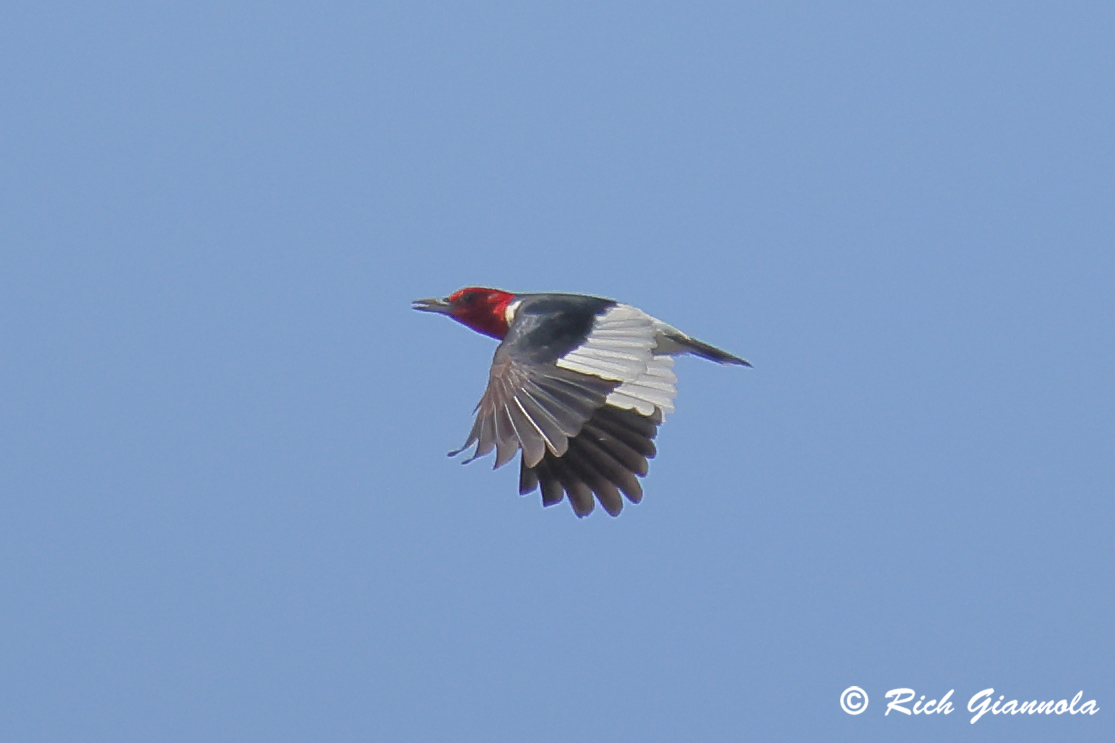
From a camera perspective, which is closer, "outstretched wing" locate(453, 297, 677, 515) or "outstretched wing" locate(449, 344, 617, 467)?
"outstretched wing" locate(449, 344, 617, 467)

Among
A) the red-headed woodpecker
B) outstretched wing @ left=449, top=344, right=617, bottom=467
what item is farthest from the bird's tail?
outstretched wing @ left=449, top=344, right=617, bottom=467

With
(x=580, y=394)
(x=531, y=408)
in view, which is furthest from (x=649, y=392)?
(x=531, y=408)

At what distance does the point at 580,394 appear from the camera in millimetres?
4379

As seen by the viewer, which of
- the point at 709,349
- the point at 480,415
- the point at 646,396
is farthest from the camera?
the point at 709,349

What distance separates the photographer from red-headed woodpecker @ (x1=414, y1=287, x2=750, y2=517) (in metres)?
4.22

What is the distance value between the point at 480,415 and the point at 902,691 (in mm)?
2105

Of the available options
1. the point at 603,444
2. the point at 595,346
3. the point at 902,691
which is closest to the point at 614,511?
the point at 603,444

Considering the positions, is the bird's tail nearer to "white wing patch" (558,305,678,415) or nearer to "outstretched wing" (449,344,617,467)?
"white wing patch" (558,305,678,415)

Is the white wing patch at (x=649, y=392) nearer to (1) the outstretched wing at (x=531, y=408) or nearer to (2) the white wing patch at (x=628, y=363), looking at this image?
(2) the white wing patch at (x=628, y=363)

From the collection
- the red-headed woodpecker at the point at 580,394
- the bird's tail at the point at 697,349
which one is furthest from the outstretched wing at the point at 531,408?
the bird's tail at the point at 697,349

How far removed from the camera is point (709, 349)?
18.1 ft

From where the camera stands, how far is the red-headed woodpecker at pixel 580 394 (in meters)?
4.22

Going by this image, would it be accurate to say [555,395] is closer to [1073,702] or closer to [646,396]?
[646,396]

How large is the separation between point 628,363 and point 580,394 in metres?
0.53
